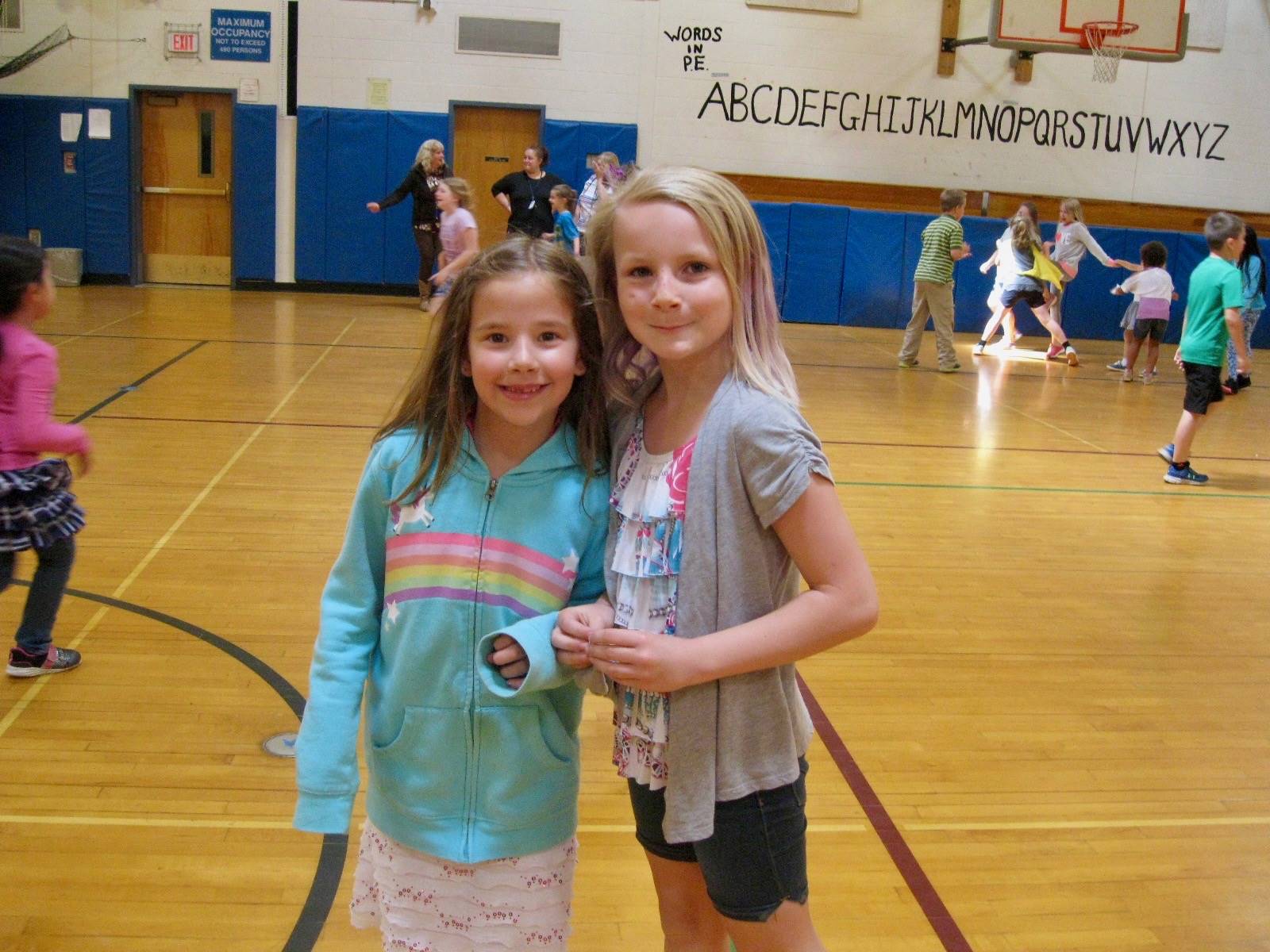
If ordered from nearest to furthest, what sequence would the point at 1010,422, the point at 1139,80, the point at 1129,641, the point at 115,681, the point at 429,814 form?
the point at 429,814
the point at 115,681
the point at 1129,641
the point at 1010,422
the point at 1139,80

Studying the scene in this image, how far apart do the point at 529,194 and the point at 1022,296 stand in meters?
4.87

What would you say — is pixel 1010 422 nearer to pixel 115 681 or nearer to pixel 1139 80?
pixel 115 681

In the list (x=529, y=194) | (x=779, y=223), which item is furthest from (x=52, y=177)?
(x=779, y=223)

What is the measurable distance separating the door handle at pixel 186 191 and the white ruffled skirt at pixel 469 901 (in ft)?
42.4

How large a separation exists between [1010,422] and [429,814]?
702cm

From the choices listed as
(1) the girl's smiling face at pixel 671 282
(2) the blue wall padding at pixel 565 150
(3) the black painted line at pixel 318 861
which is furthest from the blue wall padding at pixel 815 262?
(1) the girl's smiling face at pixel 671 282

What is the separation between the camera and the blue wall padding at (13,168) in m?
12.6

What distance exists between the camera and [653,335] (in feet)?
4.57

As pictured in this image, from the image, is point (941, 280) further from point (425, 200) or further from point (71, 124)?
point (71, 124)

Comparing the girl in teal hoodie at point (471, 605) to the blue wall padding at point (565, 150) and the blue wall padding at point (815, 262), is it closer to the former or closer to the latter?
the blue wall padding at point (565, 150)

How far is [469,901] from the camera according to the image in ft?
5.01

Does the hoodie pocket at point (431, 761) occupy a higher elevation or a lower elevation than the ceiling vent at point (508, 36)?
lower

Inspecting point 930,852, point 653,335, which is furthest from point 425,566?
point 930,852

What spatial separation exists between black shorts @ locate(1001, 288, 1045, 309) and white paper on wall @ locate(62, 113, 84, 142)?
376 inches
